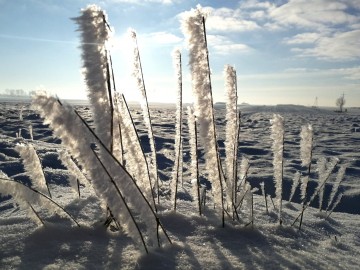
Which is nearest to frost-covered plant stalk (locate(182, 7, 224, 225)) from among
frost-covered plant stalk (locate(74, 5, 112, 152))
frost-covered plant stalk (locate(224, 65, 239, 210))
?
frost-covered plant stalk (locate(224, 65, 239, 210))

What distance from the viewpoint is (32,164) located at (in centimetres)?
209

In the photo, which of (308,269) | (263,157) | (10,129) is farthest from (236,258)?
(10,129)

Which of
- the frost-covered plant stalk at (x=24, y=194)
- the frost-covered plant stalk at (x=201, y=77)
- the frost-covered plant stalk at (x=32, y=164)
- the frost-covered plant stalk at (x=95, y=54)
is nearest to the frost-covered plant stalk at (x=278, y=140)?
the frost-covered plant stalk at (x=201, y=77)

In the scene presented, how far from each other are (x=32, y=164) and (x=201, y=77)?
1071 mm

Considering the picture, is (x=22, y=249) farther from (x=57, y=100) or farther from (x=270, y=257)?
(x=270, y=257)

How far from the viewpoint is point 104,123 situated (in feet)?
5.00

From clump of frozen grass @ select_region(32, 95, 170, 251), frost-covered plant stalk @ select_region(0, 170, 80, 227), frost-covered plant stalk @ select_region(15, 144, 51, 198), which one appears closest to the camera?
clump of frozen grass @ select_region(32, 95, 170, 251)

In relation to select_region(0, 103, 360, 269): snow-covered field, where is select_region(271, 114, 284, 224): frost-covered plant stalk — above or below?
above

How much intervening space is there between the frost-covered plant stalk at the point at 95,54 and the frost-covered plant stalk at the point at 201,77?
46 cm

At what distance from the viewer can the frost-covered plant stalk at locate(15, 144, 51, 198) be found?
1.97 meters

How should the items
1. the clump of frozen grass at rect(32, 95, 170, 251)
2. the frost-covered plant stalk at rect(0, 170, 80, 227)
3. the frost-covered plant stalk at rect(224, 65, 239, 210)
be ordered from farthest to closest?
the frost-covered plant stalk at rect(224, 65, 239, 210)
the frost-covered plant stalk at rect(0, 170, 80, 227)
the clump of frozen grass at rect(32, 95, 170, 251)

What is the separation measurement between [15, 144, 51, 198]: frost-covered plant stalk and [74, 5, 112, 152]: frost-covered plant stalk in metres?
0.69

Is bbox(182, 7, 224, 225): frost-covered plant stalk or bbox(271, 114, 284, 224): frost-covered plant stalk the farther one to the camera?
bbox(271, 114, 284, 224): frost-covered plant stalk

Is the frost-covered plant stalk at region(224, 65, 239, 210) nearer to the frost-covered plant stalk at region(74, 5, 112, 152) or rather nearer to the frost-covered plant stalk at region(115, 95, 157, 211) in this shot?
the frost-covered plant stalk at region(115, 95, 157, 211)
